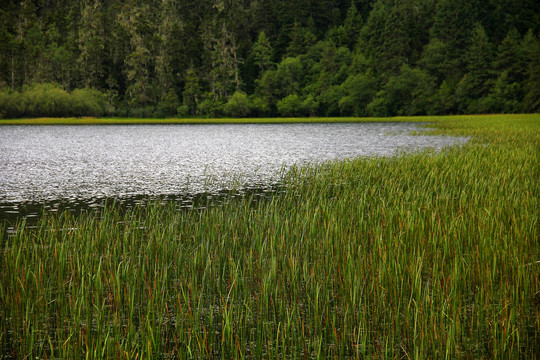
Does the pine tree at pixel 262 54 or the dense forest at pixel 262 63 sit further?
the pine tree at pixel 262 54

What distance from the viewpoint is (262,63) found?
416ft

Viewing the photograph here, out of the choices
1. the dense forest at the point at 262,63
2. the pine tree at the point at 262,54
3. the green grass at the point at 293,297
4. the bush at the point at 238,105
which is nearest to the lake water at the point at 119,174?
the green grass at the point at 293,297

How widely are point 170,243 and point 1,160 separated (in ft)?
77.9

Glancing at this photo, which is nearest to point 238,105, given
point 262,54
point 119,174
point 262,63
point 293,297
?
point 262,63

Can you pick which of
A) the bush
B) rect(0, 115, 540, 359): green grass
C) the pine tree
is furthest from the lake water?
the pine tree

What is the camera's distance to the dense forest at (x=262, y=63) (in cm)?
10144

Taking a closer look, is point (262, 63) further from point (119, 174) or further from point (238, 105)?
point (119, 174)

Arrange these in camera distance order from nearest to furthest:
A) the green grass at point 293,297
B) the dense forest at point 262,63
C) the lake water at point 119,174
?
1. the green grass at point 293,297
2. the lake water at point 119,174
3. the dense forest at point 262,63

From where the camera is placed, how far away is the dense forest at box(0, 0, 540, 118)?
101 meters

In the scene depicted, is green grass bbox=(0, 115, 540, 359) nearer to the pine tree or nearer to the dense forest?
the dense forest

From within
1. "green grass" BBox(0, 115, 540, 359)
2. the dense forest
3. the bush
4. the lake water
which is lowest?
"green grass" BBox(0, 115, 540, 359)

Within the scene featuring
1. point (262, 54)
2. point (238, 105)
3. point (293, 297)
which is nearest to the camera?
point (293, 297)

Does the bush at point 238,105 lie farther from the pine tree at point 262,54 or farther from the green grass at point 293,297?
the green grass at point 293,297

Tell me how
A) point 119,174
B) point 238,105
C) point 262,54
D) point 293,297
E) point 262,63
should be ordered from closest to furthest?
point 293,297
point 119,174
point 238,105
point 262,63
point 262,54
